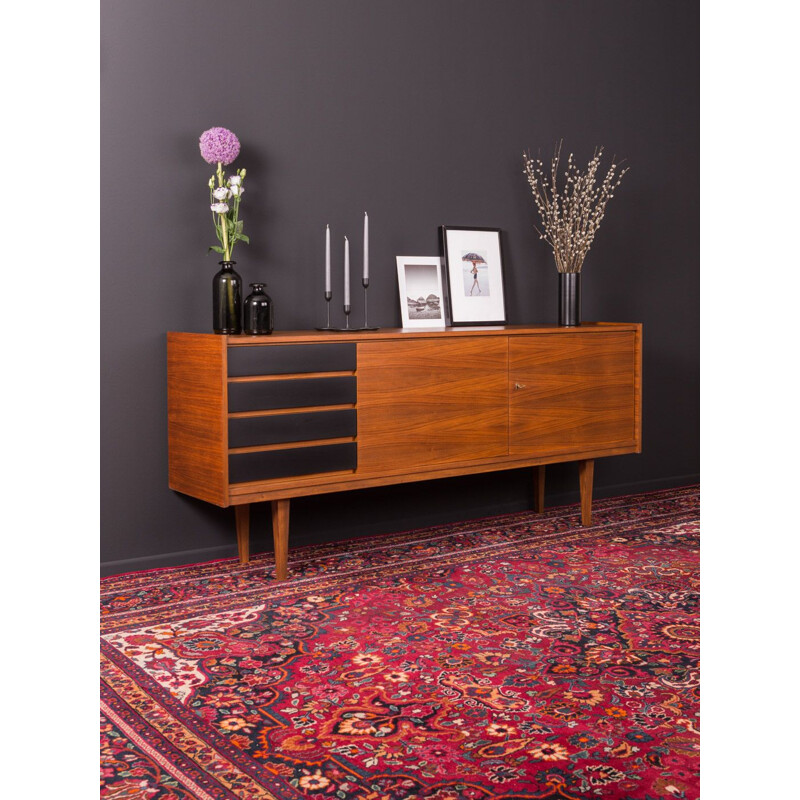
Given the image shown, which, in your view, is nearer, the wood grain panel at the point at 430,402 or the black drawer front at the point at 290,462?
the black drawer front at the point at 290,462

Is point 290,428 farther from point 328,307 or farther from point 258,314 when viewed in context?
point 328,307

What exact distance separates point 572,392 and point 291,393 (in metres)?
1.31

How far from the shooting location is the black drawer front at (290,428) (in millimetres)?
2924

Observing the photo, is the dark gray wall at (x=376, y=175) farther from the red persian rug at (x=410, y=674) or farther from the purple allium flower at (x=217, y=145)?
the red persian rug at (x=410, y=674)

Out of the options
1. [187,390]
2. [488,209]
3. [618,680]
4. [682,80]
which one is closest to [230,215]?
[187,390]

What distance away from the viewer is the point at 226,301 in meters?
3.05

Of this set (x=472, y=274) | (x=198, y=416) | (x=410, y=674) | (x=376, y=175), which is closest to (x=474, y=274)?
(x=472, y=274)

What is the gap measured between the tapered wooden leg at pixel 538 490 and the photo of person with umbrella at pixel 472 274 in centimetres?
88

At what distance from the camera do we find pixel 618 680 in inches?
88.2

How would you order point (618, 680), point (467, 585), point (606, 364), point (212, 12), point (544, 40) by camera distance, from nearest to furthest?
point (618, 680) → point (467, 585) → point (212, 12) → point (606, 364) → point (544, 40)

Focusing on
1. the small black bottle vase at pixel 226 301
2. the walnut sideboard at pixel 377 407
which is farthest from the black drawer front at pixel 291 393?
the small black bottle vase at pixel 226 301

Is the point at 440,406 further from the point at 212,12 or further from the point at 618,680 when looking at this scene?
the point at 212,12

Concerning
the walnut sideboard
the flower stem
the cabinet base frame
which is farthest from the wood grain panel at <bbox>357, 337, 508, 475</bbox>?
the flower stem
